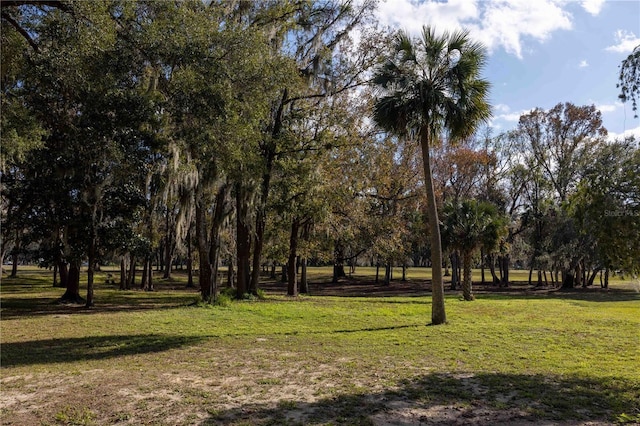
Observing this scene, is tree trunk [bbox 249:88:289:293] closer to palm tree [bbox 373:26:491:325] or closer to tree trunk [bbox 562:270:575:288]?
palm tree [bbox 373:26:491:325]

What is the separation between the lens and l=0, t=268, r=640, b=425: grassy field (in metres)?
5.03

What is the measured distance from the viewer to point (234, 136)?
35.7 ft

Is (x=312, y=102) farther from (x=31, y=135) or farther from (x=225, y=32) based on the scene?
(x=31, y=135)

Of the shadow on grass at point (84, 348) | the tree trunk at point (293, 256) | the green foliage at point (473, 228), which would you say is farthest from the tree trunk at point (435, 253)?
the tree trunk at point (293, 256)

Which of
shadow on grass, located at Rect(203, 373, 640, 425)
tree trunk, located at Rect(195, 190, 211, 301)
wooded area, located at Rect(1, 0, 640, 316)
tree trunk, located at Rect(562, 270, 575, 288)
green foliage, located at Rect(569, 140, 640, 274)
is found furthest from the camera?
tree trunk, located at Rect(562, 270, 575, 288)

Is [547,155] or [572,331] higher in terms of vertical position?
[547,155]

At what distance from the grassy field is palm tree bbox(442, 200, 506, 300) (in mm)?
6652

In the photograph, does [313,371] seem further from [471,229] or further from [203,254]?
[471,229]

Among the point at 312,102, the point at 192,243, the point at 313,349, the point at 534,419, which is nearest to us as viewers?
the point at 534,419

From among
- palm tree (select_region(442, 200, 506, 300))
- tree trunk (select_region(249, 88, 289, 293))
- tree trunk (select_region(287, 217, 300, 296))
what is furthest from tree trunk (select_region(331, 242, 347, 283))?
tree trunk (select_region(249, 88, 289, 293))

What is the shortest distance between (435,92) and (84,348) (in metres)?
10.1

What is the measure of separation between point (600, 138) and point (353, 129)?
25050 mm

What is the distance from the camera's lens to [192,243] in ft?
95.1

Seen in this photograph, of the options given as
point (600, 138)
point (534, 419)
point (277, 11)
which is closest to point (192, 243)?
point (277, 11)
